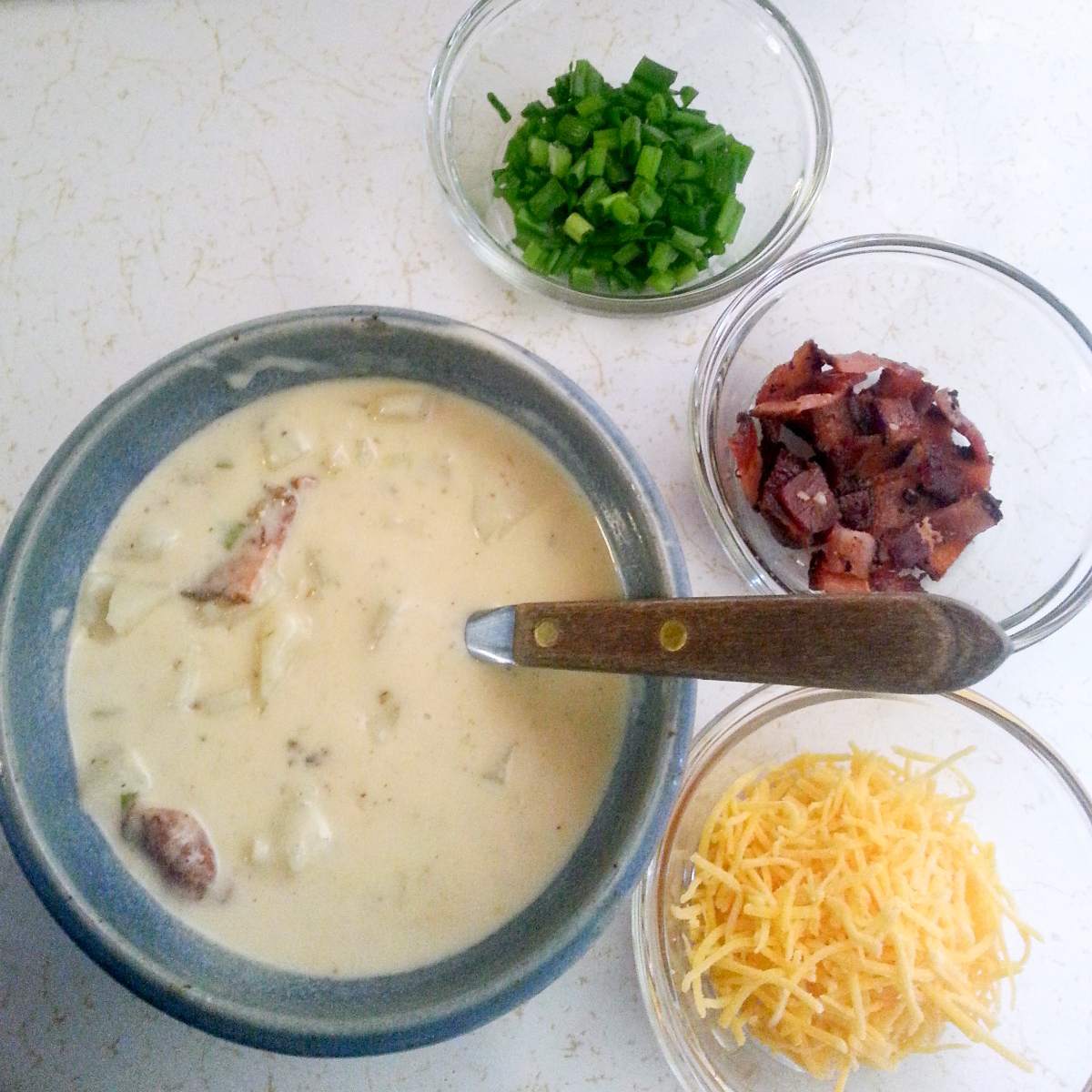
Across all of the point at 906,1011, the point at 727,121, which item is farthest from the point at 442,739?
the point at 727,121

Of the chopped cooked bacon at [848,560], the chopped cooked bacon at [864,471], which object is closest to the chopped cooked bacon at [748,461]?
the chopped cooked bacon at [864,471]

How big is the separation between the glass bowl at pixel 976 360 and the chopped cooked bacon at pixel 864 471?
2.3 inches

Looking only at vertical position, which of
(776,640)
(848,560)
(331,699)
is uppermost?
(776,640)

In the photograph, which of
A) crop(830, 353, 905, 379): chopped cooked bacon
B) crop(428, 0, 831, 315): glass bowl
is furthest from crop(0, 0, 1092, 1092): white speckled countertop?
crop(830, 353, 905, 379): chopped cooked bacon

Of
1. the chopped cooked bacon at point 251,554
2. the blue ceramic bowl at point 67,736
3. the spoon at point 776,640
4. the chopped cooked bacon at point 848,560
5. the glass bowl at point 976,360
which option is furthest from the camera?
the glass bowl at point 976,360

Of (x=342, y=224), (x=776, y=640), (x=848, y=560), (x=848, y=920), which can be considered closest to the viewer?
(x=776, y=640)

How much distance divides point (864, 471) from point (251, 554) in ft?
2.37

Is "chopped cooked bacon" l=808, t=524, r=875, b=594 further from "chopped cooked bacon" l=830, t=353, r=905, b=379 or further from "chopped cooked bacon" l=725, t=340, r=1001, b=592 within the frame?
"chopped cooked bacon" l=830, t=353, r=905, b=379

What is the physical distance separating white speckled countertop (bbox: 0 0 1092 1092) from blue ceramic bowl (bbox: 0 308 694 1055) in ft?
0.71

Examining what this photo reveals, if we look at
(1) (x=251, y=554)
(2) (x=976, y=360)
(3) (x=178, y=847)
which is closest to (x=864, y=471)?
(2) (x=976, y=360)

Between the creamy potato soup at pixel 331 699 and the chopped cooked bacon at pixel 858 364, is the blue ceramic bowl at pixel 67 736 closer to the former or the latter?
the creamy potato soup at pixel 331 699

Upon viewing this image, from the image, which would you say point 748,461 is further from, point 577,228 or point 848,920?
point 848,920

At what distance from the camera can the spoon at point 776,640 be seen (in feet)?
2.13

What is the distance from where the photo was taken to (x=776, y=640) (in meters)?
0.73
